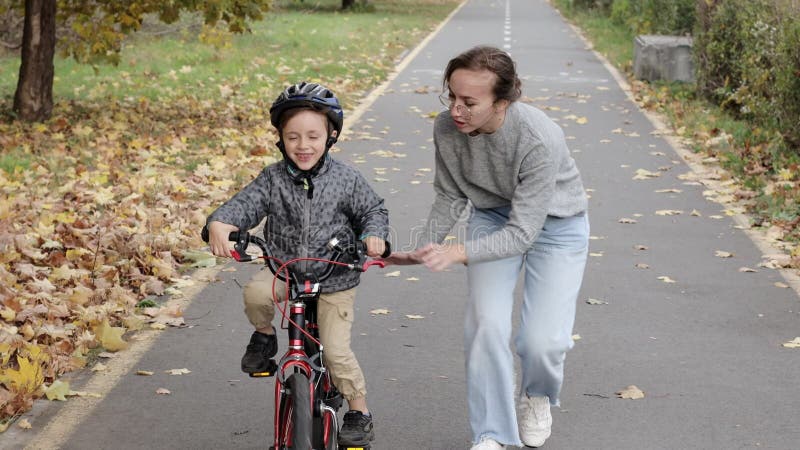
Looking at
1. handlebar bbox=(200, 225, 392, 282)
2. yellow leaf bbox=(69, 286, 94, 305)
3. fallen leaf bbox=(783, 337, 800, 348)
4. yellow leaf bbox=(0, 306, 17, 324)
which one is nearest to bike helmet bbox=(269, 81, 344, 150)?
handlebar bbox=(200, 225, 392, 282)

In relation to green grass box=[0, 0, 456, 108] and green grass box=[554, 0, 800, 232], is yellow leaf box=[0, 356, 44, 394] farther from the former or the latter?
green grass box=[0, 0, 456, 108]

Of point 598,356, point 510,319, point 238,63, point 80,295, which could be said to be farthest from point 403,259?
point 238,63

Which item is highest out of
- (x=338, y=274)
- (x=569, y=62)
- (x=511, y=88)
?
(x=511, y=88)

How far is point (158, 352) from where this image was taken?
630 centimetres

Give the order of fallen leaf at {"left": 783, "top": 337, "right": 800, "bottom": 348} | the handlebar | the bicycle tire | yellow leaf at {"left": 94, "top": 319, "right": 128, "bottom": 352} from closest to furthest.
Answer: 1. the bicycle tire
2. the handlebar
3. yellow leaf at {"left": 94, "top": 319, "right": 128, "bottom": 352}
4. fallen leaf at {"left": 783, "top": 337, "right": 800, "bottom": 348}

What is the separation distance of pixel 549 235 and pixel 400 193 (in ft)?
20.1

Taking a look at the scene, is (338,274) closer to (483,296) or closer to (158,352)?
(483,296)

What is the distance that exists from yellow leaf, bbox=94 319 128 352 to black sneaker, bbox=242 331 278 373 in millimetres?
2023

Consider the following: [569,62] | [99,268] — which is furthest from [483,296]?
[569,62]

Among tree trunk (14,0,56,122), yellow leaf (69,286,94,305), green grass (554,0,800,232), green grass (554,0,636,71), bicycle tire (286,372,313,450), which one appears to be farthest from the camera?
green grass (554,0,636,71)

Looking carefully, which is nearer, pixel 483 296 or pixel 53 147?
pixel 483 296

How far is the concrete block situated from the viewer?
63.0ft

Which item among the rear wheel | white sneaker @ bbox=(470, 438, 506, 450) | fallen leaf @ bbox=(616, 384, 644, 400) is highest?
the rear wheel

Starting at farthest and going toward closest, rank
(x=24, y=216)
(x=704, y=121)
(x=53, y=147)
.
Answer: (x=704, y=121)
(x=53, y=147)
(x=24, y=216)
